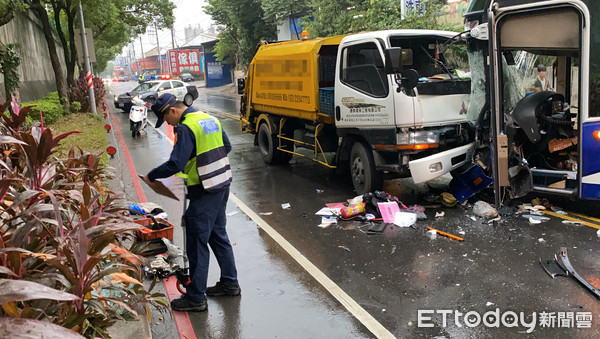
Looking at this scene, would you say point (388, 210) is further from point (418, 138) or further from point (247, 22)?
point (247, 22)

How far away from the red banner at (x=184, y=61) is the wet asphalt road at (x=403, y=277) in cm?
6494

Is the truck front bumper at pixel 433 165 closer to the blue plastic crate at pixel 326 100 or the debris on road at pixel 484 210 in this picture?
the debris on road at pixel 484 210

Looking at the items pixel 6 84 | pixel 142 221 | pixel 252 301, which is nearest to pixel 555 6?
pixel 252 301

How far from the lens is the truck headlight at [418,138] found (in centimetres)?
664

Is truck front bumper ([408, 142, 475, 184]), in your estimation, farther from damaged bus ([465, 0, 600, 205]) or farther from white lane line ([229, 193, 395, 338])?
white lane line ([229, 193, 395, 338])

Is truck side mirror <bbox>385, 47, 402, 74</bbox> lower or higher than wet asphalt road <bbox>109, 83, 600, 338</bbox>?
higher

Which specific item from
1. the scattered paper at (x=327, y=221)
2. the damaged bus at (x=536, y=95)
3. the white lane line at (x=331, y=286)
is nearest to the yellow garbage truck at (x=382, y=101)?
the damaged bus at (x=536, y=95)

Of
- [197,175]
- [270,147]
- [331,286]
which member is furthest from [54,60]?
[331,286]

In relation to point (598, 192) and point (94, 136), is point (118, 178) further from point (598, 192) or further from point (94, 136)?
point (598, 192)

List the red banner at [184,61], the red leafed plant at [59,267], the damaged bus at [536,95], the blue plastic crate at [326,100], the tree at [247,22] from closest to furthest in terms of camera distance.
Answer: the red leafed plant at [59,267], the damaged bus at [536,95], the blue plastic crate at [326,100], the tree at [247,22], the red banner at [184,61]

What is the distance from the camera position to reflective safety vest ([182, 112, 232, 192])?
4.20m

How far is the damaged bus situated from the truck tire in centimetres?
468

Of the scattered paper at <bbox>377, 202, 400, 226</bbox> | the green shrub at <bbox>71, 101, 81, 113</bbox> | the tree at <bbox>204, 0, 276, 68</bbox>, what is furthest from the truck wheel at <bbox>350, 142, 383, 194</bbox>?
the tree at <bbox>204, 0, 276, 68</bbox>

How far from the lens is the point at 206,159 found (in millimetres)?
4215
